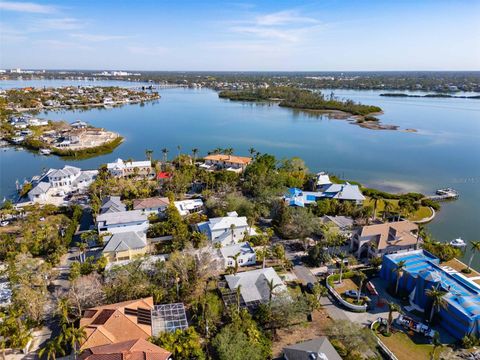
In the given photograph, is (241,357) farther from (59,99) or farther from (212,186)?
(59,99)

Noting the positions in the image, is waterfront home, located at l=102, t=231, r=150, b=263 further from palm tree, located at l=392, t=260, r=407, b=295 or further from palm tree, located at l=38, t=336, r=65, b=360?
palm tree, located at l=392, t=260, r=407, b=295

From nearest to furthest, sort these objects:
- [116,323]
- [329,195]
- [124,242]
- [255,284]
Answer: [116,323]
[255,284]
[124,242]
[329,195]

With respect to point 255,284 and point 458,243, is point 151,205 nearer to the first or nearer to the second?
point 255,284

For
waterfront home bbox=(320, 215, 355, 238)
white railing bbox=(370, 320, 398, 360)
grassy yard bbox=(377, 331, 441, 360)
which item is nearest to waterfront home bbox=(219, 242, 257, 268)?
waterfront home bbox=(320, 215, 355, 238)

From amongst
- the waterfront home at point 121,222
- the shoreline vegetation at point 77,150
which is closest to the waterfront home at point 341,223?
the waterfront home at point 121,222

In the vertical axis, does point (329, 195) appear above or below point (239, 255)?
above

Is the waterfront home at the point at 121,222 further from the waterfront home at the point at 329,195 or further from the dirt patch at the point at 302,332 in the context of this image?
the dirt patch at the point at 302,332

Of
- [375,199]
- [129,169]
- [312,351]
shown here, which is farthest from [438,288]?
[129,169]

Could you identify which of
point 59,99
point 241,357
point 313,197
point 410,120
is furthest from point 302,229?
point 59,99
